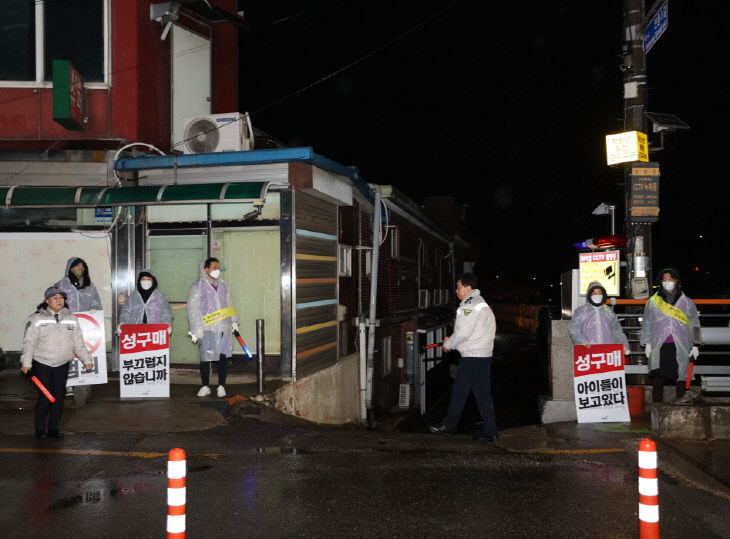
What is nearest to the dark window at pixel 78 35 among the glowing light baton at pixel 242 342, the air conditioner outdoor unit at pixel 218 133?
the air conditioner outdoor unit at pixel 218 133

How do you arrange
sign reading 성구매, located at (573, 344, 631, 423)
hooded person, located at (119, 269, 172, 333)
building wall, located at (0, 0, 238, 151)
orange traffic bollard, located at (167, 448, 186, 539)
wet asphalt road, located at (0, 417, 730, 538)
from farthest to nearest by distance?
building wall, located at (0, 0, 238, 151)
hooded person, located at (119, 269, 172, 333)
sign reading 성구매, located at (573, 344, 631, 423)
wet asphalt road, located at (0, 417, 730, 538)
orange traffic bollard, located at (167, 448, 186, 539)

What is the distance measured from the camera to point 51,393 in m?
7.88

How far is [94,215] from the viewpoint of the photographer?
37.2ft

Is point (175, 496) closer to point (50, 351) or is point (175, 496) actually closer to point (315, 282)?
point (50, 351)

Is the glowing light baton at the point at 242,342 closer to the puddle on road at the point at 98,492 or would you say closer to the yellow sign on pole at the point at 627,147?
the puddle on road at the point at 98,492

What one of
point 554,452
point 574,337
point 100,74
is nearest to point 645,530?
point 554,452

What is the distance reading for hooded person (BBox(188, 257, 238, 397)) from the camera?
9.75 metres

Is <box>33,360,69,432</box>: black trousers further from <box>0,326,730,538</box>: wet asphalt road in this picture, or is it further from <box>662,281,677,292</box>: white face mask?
<box>662,281,677,292</box>: white face mask

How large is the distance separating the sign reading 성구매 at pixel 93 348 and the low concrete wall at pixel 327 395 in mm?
2526

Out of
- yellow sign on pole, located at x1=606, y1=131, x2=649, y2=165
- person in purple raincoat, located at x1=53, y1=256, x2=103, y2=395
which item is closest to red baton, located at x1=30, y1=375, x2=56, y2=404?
Answer: person in purple raincoat, located at x1=53, y1=256, x2=103, y2=395

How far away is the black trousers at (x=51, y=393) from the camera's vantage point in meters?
7.82

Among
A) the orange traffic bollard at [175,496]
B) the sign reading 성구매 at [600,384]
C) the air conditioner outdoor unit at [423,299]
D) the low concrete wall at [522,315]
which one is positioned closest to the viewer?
the orange traffic bollard at [175,496]

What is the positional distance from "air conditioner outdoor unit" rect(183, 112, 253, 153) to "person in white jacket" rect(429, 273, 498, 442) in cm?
553

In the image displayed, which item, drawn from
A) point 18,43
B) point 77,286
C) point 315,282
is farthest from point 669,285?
point 18,43
